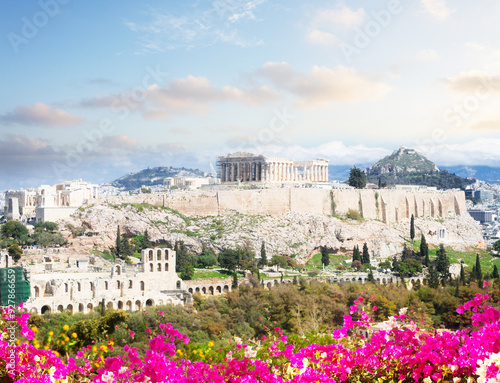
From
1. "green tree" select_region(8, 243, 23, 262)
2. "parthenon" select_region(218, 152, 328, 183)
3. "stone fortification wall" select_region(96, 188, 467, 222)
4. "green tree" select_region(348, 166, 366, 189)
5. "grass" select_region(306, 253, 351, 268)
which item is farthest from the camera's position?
"green tree" select_region(348, 166, 366, 189)

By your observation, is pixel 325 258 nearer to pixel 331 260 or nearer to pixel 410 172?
pixel 331 260

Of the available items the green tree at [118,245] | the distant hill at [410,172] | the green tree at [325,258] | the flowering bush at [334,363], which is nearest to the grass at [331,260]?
the green tree at [325,258]

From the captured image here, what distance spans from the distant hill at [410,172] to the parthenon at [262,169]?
6011 centimetres

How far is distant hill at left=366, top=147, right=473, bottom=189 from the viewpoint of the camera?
438 ft

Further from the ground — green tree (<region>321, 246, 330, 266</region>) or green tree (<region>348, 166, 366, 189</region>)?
green tree (<region>348, 166, 366, 189</region>)

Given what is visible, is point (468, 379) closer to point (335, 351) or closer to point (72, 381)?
point (335, 351)

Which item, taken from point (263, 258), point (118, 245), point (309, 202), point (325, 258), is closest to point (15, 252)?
point (118, 245)

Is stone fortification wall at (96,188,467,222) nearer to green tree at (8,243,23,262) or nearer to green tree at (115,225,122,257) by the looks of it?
green tree at (115,225,122,257)

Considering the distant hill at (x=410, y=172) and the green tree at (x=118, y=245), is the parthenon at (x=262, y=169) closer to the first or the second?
the green tree at (x=118, y=245)

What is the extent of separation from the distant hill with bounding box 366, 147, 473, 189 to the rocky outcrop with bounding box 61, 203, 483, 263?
221 feet

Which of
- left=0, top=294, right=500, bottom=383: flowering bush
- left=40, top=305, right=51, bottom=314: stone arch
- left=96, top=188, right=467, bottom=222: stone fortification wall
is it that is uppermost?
left=96, top=188, right=467, bottom=222: stone fortification wall

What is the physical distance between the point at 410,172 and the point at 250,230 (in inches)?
3977

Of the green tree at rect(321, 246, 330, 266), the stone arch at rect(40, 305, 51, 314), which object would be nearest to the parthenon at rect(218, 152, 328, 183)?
the green tree at rect(321, 246, 330, 266)

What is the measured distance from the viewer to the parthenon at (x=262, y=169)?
68.6 metres
